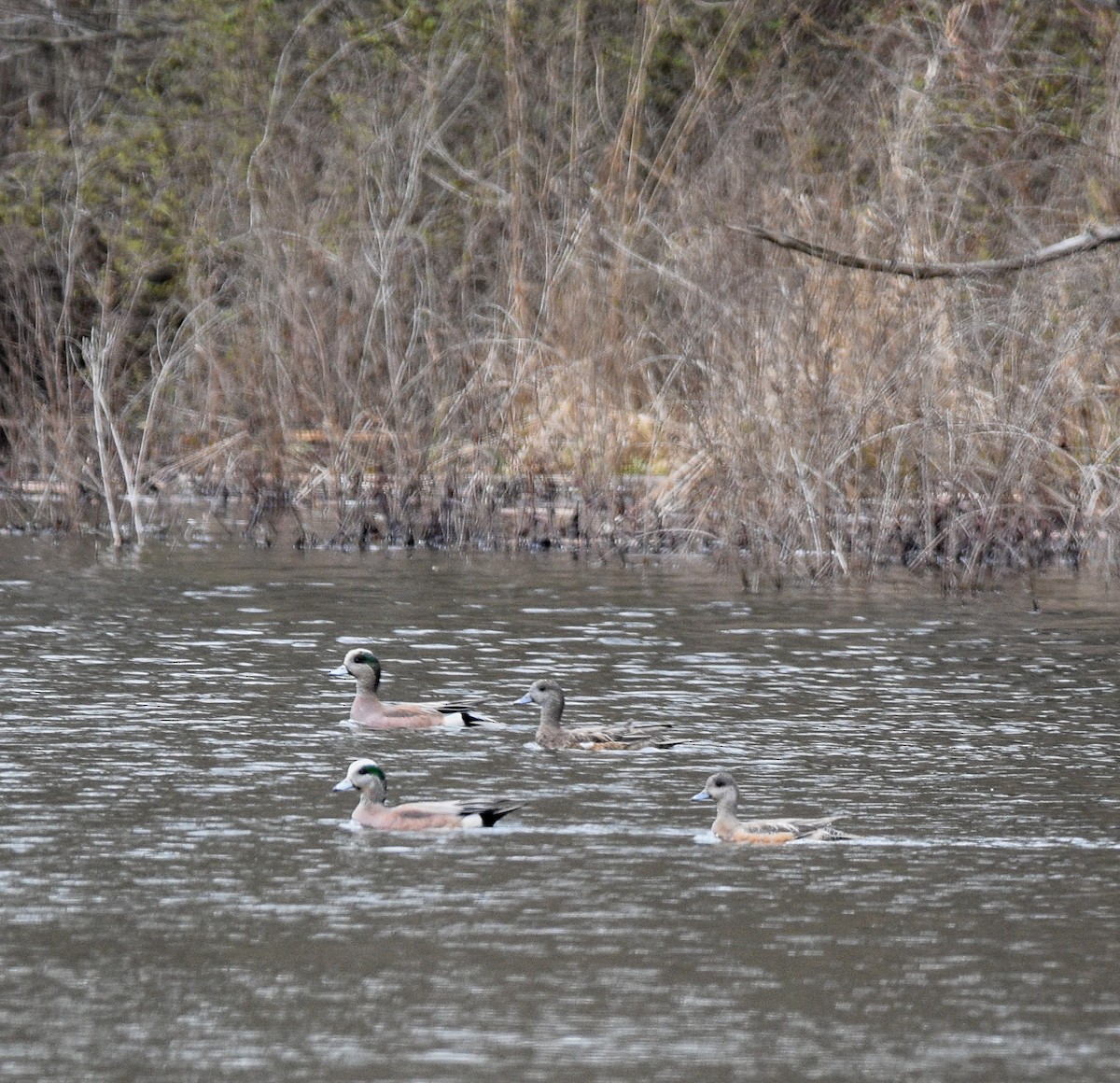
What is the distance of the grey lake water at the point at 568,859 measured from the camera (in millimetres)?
6863

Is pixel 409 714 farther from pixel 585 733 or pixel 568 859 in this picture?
pixel 568 859

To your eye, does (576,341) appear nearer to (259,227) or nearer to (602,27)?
(259,227)

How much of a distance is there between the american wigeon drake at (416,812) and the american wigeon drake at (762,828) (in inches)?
32.3

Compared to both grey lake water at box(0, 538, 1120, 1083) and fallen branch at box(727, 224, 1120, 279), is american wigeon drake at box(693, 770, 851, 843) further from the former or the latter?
fallen branch at box(727, 224, 1120, 279)

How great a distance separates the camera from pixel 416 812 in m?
9.68

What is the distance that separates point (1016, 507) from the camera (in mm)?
18500

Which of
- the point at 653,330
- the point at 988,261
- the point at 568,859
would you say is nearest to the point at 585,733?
the point at 568,859

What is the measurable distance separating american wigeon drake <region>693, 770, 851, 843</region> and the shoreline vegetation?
6846 millimetres

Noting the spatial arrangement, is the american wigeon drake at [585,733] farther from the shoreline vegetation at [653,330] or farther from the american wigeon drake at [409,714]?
the shoreline vegetation at [653,330]

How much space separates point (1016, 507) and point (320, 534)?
6.20 m

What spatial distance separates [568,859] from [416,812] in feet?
2.67

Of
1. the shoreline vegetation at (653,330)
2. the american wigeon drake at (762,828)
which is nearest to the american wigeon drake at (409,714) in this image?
the american wigeon drake at (762,828)

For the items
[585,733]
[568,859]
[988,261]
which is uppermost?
[988,261]

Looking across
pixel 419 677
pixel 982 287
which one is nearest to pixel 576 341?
pixel 982 287
